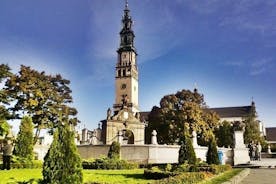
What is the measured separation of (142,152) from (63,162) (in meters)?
24.5

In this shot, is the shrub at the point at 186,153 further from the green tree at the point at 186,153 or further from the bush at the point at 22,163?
the bush at the point at 22,163

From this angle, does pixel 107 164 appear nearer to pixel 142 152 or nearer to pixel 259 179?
pixel 142 152

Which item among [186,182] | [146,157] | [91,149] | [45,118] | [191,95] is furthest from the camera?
[191,95]

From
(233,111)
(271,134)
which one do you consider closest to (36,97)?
(233,111)

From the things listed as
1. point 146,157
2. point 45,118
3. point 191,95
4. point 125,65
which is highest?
point 125,65

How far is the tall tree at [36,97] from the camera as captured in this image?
37625 millimetres

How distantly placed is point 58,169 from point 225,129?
6002cm

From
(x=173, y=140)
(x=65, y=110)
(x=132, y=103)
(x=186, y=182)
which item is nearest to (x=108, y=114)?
(x=173, y=140)

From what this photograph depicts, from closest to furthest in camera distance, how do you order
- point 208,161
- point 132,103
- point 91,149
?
point 208,161
point 91,149
point 132,103

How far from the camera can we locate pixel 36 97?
3819cm

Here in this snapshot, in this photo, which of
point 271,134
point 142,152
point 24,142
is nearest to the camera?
point 24,142

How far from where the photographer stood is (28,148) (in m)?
27.4

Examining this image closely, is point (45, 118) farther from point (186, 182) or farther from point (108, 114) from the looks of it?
point (186, 182)

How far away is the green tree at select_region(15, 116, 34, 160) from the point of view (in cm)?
2698
